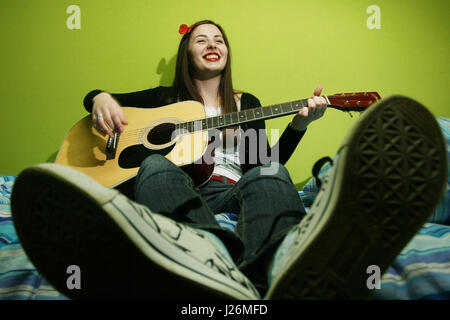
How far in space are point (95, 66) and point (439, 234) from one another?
140cm

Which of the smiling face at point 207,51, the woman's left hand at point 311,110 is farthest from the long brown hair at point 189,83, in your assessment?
the woman's left hand at point 311,110

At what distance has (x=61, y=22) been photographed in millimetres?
1439

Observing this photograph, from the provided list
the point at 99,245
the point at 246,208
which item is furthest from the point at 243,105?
the point at 99,245

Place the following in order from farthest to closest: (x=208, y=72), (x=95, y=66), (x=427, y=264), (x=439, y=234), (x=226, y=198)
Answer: (x=95, y=66), (x=208, y=72), (x=226, y=198), (x=439, y=234), (x=427, y=264)

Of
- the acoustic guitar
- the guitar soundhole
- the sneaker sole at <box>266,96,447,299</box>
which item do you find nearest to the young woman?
the sneaker sole at <box>266,96,447,299</box>

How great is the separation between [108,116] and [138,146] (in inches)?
4.9

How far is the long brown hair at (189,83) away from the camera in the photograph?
1.17 metres

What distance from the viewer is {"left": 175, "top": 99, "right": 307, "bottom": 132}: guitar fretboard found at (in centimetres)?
98

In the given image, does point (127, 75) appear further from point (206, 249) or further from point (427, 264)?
point (427, 264)

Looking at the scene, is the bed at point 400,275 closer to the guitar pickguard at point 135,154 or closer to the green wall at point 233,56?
the guitar pickguard at point 135,154

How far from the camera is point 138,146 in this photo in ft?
3.04

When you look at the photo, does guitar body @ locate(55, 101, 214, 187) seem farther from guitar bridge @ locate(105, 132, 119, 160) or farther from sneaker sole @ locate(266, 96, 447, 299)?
sneaker sole @ locate(266, 96, 447, 299)

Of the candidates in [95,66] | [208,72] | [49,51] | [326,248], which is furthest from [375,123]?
[49,51]

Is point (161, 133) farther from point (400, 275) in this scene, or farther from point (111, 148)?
point (400, 275)
